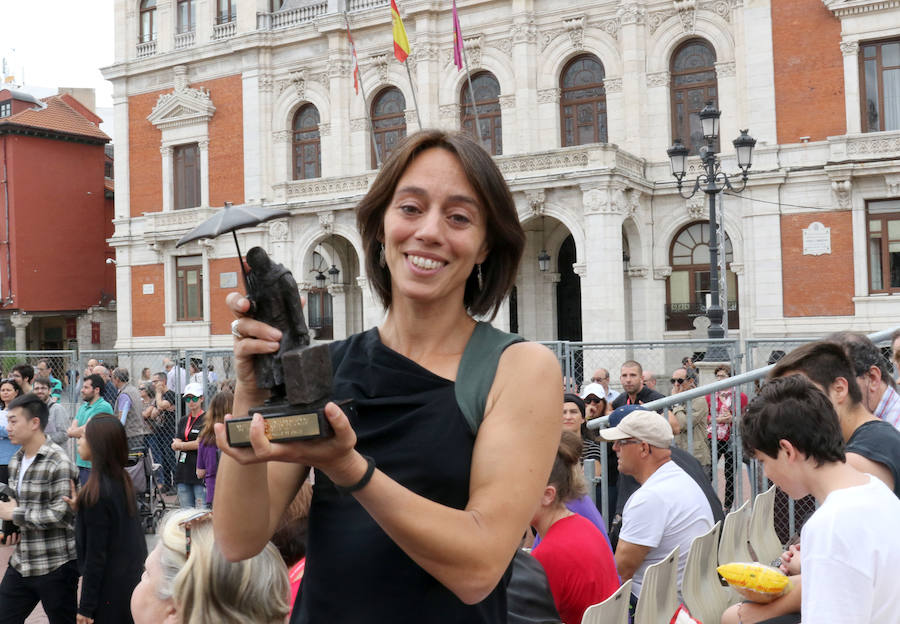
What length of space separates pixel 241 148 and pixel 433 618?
3064 cm

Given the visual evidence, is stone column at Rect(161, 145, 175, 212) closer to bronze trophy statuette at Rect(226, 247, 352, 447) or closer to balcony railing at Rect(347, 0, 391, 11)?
balcony railing at Rect(347, 0, 391, 11)

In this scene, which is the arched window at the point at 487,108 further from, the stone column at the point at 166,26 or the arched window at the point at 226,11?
the stone column at the point at 166,26

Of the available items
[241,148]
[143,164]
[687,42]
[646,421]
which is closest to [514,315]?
[687,42]

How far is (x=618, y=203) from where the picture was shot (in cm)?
2286

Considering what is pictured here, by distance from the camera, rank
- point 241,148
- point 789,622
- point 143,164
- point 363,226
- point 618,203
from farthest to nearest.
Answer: point 143,164 → point 241,148 → point 618,203 → point 789,622 → point 363,226

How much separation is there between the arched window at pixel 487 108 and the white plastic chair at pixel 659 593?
23.1 m

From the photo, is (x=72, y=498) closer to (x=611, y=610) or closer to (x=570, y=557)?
(x=570, y=557)

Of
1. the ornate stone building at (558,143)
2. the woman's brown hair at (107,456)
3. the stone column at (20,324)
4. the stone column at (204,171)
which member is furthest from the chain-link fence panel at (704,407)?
the stone column at (20,324)

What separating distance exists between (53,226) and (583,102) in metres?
23.3

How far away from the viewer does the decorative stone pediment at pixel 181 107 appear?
31.1 m

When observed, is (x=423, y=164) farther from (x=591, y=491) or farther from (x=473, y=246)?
(x=591, y=491)

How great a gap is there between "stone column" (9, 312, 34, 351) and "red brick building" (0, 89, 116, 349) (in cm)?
4

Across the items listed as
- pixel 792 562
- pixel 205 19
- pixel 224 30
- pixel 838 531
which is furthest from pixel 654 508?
pixel 205 19

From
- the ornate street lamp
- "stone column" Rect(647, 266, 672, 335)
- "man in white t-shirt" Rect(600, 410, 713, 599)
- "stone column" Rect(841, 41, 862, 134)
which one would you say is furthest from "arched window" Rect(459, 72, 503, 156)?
"man in white t-shirt" Rect(600, 410, 713, 599)
